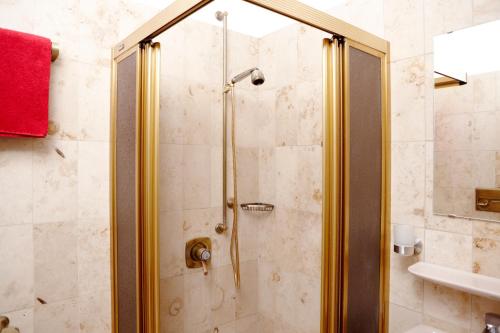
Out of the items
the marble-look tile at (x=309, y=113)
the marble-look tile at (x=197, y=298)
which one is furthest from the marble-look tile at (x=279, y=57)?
the marble-look tile at (x=197, y=298)

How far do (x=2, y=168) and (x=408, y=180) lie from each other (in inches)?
58.9

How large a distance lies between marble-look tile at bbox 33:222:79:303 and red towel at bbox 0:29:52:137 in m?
0.38

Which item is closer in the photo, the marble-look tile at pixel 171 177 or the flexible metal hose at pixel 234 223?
the marble-look tile at pixel 171 177

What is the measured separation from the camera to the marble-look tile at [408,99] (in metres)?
1.21

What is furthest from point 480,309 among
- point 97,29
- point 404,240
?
point 97,29

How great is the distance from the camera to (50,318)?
1.21 meters

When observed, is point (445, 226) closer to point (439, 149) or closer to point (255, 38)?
point (439, 149)

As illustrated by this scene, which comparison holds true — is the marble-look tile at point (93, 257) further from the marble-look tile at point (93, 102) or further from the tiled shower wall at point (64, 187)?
the marble-look tile at point (93, 102)

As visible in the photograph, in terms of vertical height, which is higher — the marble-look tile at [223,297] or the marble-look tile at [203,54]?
the marble-look tile at [203,54]

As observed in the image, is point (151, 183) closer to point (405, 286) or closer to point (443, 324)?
point (405, 286)

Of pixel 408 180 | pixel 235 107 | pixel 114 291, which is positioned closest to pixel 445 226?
pixel 408 180

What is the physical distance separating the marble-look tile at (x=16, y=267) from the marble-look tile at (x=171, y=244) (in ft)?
1.64

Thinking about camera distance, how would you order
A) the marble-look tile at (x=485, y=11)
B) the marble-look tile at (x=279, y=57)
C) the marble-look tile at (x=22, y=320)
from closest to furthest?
the marble-look tile at (x=485, y=11) < the marble-look tile at (x=22, y=320) < the marble-look tile at (x=279, y=57)

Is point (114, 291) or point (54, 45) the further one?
point (114, 291)
